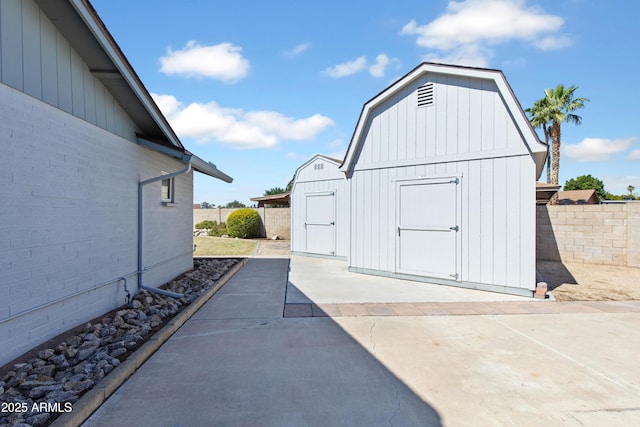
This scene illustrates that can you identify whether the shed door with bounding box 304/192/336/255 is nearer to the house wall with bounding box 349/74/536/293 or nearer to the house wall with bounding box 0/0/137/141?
the house wall with bounding box 349/74/536/293

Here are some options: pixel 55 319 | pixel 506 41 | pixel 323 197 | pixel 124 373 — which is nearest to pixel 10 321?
pixel 55 319

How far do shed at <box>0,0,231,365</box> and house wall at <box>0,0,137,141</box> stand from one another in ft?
0.04

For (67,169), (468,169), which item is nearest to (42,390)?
(67,169)

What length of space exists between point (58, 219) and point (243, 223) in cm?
1499

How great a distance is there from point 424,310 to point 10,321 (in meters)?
5.10

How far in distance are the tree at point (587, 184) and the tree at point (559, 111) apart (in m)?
A: 25.5

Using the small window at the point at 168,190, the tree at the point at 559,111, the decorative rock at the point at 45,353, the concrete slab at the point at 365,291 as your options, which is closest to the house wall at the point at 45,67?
the small window at the point at 168,190

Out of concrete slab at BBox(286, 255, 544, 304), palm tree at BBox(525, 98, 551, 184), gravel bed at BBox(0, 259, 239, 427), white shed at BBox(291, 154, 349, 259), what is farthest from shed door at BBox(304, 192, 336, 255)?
palm tree at BBox(525, 98, 551, 184)

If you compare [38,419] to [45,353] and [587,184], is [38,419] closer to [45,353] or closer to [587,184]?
[45,353]

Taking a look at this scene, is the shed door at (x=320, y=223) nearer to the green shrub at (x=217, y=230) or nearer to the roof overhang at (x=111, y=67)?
the roof overhang at (x=111, y=67)

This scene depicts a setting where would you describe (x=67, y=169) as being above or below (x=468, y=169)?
below

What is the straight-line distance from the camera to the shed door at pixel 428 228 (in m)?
6.89

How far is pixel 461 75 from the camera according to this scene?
6.66 metres

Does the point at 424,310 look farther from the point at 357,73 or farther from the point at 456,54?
the point at 357,73
